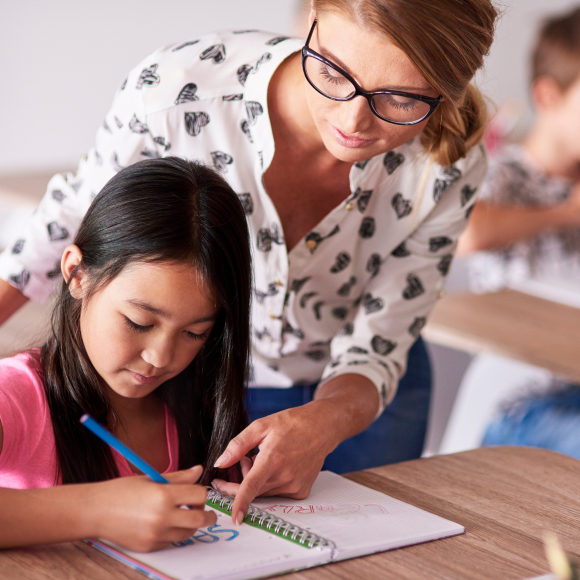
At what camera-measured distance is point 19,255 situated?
1029 millimetres

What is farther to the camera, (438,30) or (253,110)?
(253,110)

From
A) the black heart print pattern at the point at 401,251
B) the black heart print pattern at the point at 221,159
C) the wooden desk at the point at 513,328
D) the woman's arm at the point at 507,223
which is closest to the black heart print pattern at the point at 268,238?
the black heart print pattern at the point at 221,159

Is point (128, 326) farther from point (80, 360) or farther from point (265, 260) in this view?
point (265, 260)

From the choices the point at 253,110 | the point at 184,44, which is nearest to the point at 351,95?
the point at 253,110

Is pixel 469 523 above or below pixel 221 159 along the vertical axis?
below

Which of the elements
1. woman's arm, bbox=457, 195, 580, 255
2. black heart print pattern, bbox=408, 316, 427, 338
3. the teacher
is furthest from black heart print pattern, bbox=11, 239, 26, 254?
woman's arm, bbox=457, 195, 580, 255

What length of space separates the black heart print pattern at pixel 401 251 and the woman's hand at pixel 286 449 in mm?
300

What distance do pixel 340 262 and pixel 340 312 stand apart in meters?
0.10

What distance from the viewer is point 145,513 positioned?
0.63 meters

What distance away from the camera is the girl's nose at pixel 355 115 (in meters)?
0.84

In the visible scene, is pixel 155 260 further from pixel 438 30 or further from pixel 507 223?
pixel 507 223

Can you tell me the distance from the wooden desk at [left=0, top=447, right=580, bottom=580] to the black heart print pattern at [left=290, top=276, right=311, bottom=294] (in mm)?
314

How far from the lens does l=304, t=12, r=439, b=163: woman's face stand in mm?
811

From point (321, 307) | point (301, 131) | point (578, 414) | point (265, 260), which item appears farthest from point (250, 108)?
point (578, 414)
